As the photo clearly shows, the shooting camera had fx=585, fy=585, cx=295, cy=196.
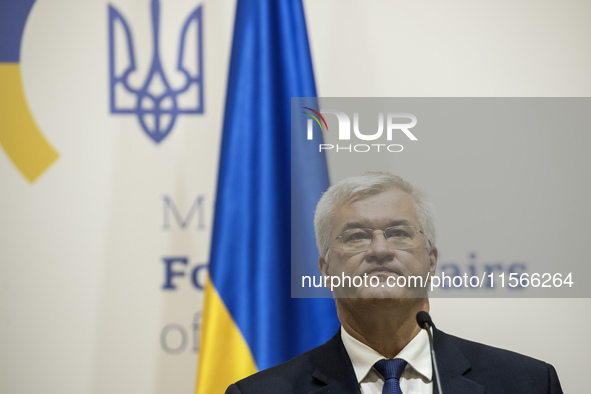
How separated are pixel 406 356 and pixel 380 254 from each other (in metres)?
0.30

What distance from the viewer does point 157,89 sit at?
7.60ft

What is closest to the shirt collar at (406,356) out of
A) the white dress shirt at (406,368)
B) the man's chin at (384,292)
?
the white dress shirt at (406,368)

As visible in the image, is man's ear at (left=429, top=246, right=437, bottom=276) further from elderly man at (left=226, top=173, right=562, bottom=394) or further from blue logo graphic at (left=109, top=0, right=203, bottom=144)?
blue logo graphic at (left=109, top=0, right=203, bottom=144)

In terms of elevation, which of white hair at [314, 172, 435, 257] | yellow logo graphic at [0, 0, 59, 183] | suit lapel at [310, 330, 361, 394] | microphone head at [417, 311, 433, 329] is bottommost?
suit lapel at [310, 330, 361, 394]

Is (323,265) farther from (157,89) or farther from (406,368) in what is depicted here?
(157,89)

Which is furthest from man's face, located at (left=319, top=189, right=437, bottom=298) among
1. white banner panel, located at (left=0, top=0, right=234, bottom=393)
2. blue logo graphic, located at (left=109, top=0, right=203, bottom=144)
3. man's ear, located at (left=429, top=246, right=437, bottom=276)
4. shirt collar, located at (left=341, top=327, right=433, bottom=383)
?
blue logo graphic, located at (left=109, top=0, right=203, bottom=144)

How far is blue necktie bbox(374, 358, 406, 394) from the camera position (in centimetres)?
164

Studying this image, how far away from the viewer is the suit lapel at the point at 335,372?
1681 mm

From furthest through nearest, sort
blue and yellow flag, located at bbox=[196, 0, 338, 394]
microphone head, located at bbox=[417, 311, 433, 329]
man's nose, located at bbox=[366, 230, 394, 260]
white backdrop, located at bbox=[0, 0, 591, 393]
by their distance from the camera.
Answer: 1. white backdrop, located at bbox=[0, 0, 591, 393]
2. blue and yellow flag, located at bbox=[196, 0, 338, 394]
3. man's nose, located at bbox=[366, 230, 394, 260]
4. microphone head, located at bbox=[417, 311, 433, 329]

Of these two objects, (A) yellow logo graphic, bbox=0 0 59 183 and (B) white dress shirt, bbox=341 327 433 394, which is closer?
(B) white dress shirt, bbox=341 327 433 394

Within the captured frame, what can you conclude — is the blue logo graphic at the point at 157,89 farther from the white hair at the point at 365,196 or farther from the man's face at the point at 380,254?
the man's face at the point at 380,254

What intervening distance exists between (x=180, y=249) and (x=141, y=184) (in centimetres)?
30

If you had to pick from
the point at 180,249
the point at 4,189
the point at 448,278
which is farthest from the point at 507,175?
the point at 4,189

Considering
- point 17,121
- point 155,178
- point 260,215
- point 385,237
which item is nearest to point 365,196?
point 385,237
